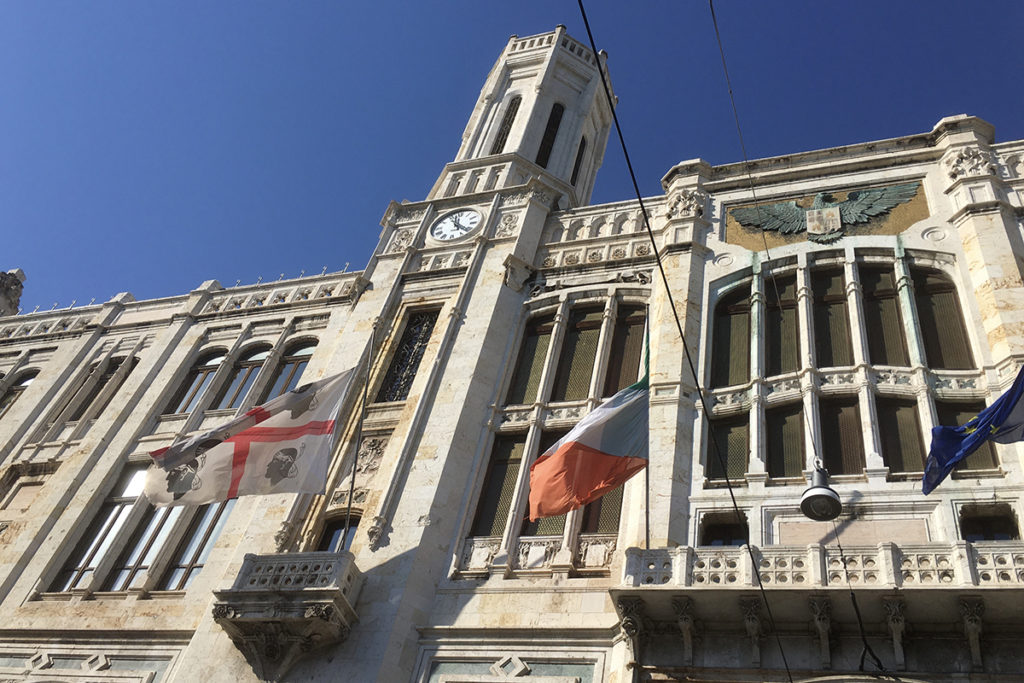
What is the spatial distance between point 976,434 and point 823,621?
4.61 meters

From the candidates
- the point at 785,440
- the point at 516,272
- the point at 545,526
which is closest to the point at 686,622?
the point at 545,526

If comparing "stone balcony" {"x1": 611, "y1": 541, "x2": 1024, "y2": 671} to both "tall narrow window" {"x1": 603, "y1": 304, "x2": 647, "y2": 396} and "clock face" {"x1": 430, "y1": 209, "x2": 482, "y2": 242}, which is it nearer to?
"tall narrow window" {"x1": 603, "y1": 304, "x2": 647, "y2": 396}

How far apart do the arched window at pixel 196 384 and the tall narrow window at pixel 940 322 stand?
2211cm

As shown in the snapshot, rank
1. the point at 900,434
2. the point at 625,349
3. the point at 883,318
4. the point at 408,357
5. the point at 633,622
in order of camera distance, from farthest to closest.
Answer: the point at 408,357 < the point at 625,349 < the point at 883,318 < the point at 900,434 < the point at 633,622

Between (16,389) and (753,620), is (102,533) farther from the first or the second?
(753,620)

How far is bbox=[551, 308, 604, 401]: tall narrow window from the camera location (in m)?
25.6

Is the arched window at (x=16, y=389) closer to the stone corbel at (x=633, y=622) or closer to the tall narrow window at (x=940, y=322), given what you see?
the stone corbel at (x=633, y=622)

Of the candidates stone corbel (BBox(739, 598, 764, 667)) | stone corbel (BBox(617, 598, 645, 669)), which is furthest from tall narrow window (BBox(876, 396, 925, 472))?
stone corbel (BBox(617, 598, 645, 669))

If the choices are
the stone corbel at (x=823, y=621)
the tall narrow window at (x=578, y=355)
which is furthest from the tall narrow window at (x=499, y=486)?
the stone corbel at (x=823, y=621)

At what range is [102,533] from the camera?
27094 mm

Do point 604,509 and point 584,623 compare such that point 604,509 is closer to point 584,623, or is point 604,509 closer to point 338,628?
point 584,623

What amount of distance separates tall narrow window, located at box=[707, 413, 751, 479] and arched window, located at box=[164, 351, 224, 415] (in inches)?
678

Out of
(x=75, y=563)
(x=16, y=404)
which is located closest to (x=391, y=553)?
(x=75, y=563)

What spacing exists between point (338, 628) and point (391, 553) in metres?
2.29
